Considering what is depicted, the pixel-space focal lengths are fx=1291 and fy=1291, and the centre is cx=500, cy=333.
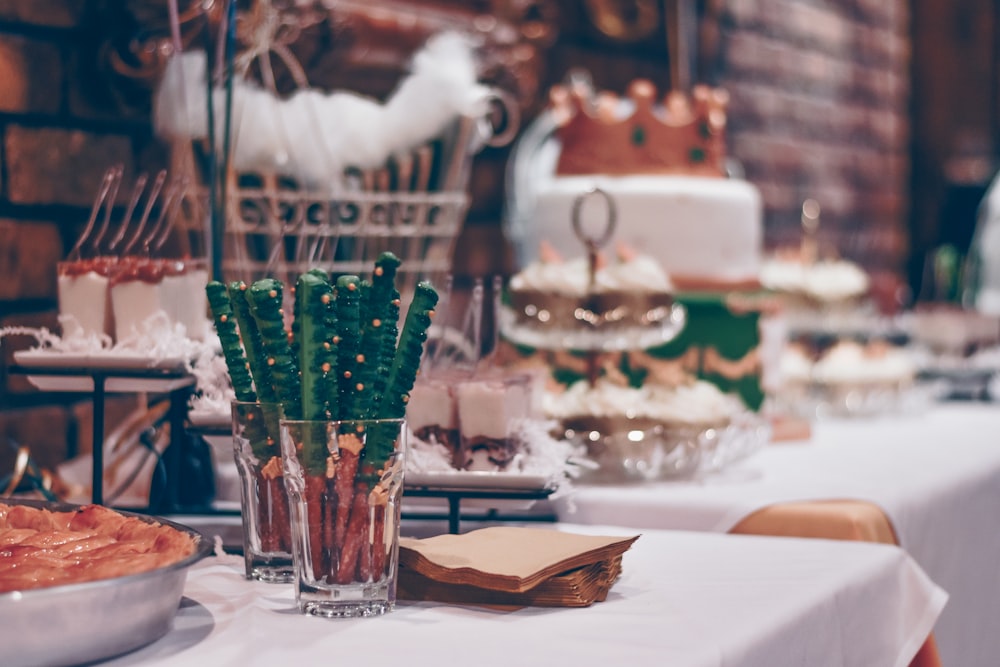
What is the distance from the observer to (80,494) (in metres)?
1.68

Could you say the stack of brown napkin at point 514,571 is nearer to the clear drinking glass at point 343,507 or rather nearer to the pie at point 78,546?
the clear drinking glass at point 343,507

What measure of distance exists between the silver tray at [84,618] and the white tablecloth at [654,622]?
0.03 metres

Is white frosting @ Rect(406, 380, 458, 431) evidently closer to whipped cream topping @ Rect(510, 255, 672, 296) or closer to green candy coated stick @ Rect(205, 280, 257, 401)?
green candy coated stick @ Rect(205, 280, 257, 401)

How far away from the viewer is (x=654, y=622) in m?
0.99

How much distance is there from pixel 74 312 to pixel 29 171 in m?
0.54

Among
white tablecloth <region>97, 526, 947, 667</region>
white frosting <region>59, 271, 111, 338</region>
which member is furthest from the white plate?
white frosting <region>59, 271, 111, 338</region>

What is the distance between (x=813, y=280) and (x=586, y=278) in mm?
1284

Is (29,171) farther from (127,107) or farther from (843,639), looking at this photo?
(843,639)

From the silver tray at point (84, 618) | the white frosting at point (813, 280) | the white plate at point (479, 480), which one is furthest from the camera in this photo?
the white frosting at point (813, 280)

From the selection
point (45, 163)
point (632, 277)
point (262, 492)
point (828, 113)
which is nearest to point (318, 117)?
point (45, 163)

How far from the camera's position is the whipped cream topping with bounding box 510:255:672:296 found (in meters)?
1.85

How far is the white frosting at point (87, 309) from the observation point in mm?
1356

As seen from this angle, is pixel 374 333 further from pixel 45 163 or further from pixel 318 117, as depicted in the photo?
pixel 45 163

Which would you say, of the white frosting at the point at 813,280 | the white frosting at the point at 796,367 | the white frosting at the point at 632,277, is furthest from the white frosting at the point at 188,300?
the white frosting at the point at 813,280
